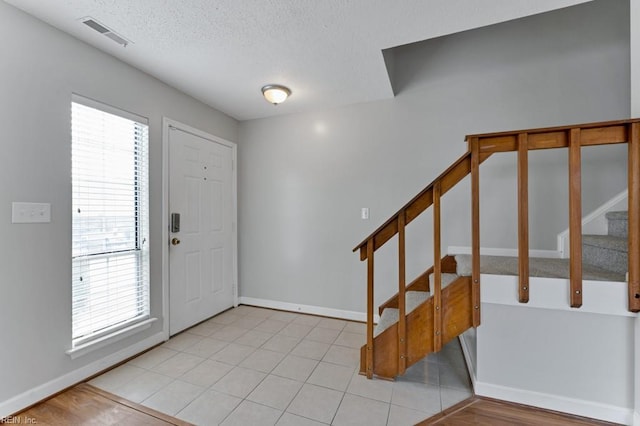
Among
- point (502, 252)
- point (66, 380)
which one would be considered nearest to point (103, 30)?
point (66, 380)

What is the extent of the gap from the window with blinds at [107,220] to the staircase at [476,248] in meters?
1.94

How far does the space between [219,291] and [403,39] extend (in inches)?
121

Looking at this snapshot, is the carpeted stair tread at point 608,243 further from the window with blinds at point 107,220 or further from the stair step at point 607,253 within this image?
the window with blinds at point 107,220

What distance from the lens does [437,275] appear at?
166cm

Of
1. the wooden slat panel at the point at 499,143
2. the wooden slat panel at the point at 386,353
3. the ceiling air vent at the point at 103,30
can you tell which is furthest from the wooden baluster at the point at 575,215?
the ceiling air vent at the point at 103,30

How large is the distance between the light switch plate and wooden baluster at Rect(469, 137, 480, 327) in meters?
2.64

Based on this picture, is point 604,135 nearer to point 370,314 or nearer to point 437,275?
point 437,275

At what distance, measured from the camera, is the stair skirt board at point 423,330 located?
1645 millimetres

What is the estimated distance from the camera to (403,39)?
188 cm

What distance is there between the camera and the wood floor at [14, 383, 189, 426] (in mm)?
1507

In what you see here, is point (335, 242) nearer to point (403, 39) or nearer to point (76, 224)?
point (403, 39)

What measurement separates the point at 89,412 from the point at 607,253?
3353 mm

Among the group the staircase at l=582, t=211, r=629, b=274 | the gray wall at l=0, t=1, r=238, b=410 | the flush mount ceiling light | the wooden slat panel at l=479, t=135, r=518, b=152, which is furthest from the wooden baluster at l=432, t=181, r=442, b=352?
the gray wall at l=0, t=1, r=238, b=410

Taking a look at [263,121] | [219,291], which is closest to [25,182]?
[219,291]
